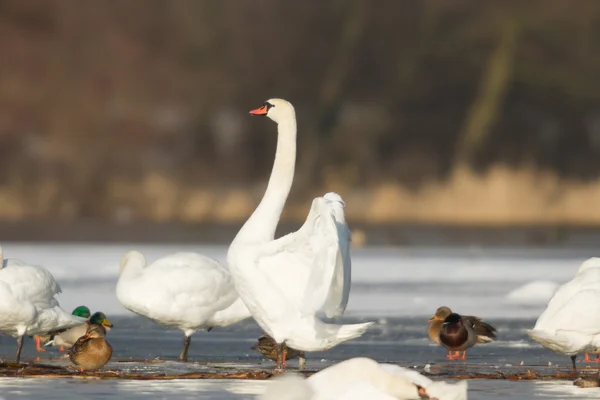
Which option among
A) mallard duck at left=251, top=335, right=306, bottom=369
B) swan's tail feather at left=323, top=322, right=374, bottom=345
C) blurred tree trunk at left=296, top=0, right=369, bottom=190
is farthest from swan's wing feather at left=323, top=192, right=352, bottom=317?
blurred tree trunk at left=296, top=0, right=369, bottom=190

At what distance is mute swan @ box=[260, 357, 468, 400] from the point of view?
582cm

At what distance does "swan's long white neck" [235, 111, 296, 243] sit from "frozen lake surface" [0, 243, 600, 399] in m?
0.85

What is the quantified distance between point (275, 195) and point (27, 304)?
173 centimetres

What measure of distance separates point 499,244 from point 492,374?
40.2ft

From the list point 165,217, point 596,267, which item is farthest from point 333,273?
point 165,217

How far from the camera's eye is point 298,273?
823cm

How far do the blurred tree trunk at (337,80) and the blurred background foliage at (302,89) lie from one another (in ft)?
0.13

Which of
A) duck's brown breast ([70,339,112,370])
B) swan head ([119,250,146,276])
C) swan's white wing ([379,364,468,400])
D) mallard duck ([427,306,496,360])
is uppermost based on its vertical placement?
swan head ([119,250,146,276])

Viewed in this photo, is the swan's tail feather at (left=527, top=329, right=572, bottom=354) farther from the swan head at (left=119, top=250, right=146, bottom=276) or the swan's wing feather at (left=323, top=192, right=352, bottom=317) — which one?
the swan head at (left=119, top=250, right=146, bottom=276)

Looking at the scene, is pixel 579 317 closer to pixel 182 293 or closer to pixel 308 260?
pixel 308 260

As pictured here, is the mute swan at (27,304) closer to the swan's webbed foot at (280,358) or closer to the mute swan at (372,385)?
the swan's webbed foot at (280,358)

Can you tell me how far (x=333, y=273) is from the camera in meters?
7.84

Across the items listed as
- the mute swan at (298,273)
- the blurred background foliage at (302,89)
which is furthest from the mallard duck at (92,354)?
the blurred background foliage at (302,89)

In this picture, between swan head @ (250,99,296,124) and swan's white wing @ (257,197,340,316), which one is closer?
swan's white wing @ (257,197,340,316)
